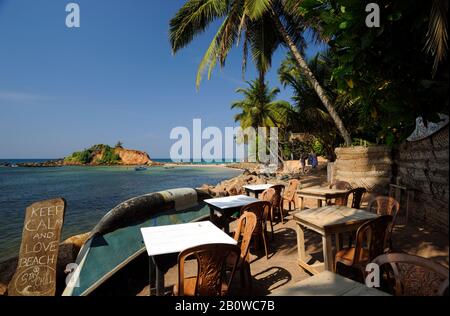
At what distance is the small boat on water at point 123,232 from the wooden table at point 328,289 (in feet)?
8.90

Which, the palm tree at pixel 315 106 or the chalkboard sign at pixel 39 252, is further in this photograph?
the palm tree at pixel 315 106

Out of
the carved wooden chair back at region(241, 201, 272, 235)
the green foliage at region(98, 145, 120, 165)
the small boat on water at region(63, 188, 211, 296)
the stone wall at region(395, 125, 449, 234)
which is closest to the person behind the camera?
the small boat on water at region(63, 188, 211, 296)

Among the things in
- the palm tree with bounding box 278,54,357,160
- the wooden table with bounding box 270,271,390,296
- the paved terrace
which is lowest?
the paved terrace

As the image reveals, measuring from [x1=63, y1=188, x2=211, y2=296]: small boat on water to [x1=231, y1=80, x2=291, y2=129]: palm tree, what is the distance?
17503 mm

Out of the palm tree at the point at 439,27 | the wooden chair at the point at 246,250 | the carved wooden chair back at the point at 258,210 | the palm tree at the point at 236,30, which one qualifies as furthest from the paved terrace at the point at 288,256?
the palm tree at the point at 236,30

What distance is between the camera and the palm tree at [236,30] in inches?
343

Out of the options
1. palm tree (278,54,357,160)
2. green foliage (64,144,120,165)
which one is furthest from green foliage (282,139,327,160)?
green foliage (64,144,120,165)

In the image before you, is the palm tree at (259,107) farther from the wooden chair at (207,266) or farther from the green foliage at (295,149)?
the wooden chair at (207,266)

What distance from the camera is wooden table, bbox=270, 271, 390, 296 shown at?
1.43 meters

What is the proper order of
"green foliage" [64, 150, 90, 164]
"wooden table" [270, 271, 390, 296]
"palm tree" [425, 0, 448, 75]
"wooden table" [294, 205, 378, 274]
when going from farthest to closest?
"green foliage" [64, 150, 90, 164], "wooden table" [294, 205, 378, 274], "palm tree" [425, 0, 448, 75], "wooden table" [270, 271, 390, 296]

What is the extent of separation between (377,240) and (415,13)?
7.45 ft

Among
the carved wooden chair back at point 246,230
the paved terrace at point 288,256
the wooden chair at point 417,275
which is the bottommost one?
the paved terrace at point 288,256

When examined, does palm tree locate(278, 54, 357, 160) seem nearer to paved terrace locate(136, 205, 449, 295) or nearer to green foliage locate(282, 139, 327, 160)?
paved terrace locate(136, 205, 449, 295)
